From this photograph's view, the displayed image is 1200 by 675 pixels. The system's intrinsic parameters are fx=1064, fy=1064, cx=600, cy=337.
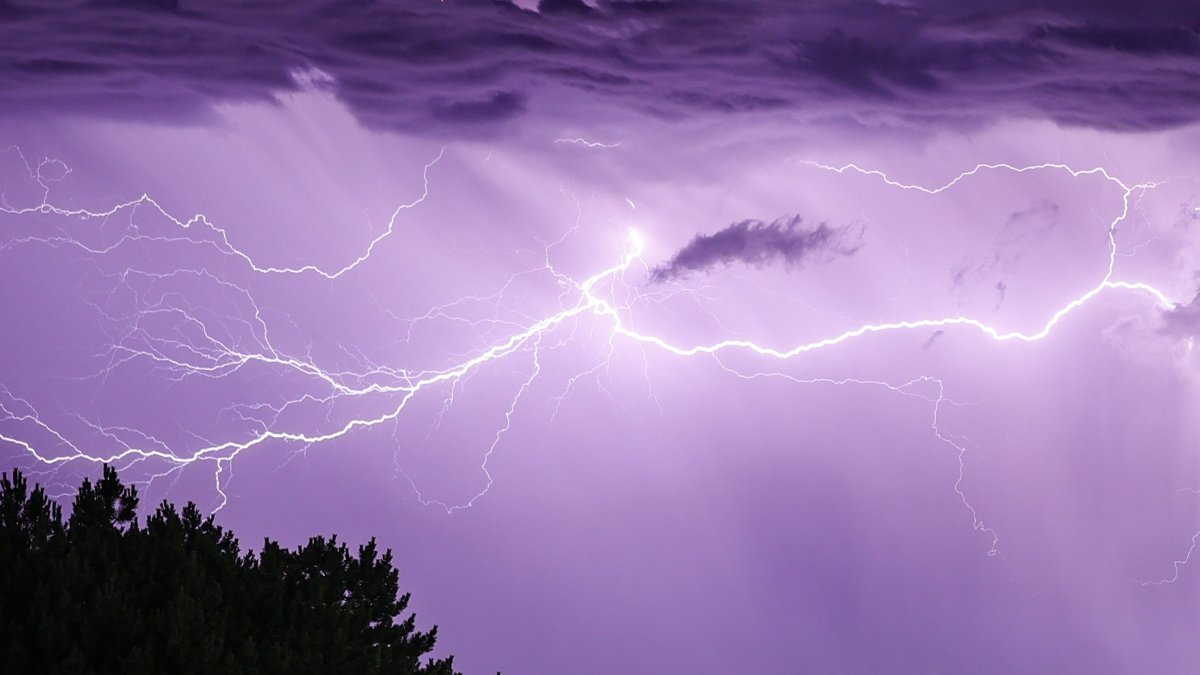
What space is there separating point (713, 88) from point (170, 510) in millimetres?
7773

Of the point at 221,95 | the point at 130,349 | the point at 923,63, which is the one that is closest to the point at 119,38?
the point at 221,95

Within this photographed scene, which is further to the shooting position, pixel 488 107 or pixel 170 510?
pixel 488 107

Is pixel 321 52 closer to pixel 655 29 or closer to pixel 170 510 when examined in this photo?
pixel 655 29

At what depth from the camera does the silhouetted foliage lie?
3.96m

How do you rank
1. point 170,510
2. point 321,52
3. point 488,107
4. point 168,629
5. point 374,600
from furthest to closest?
point 488,107, point 321,52, point 374,600, point 170,510, point 168,629

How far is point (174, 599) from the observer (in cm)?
412

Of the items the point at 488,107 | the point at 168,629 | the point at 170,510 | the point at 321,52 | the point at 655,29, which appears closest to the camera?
the point at 168,629

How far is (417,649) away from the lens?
5840mm

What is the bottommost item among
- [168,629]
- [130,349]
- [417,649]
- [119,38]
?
[168,629]

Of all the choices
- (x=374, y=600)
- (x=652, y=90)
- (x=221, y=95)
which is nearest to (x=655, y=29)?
(x=652, y=90)

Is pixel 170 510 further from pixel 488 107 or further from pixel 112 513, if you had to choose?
pixel 488 107

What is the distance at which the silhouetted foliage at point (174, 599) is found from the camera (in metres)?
3.96

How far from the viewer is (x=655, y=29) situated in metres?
10.2

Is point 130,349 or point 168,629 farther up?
point 130,349
